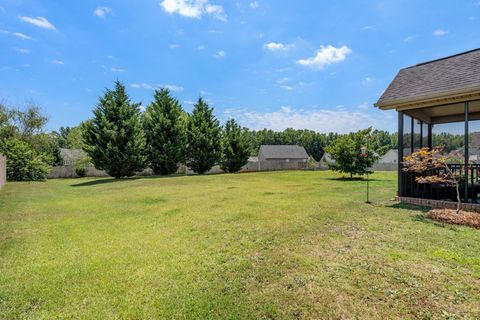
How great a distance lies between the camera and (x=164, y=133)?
20.5 metres

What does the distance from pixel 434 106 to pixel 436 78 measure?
80 centimetres

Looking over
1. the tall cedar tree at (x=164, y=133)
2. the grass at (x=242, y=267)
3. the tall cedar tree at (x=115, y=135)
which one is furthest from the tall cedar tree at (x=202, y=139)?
the grass at (x=242, y=267)

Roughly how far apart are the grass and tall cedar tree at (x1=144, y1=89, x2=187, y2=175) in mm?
14537

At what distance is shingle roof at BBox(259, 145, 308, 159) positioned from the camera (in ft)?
163

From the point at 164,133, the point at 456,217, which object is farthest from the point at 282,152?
the point at 456,217

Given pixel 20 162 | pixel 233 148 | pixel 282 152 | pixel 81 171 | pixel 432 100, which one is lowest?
pixel 81 171

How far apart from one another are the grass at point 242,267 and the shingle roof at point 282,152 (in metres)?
43.6

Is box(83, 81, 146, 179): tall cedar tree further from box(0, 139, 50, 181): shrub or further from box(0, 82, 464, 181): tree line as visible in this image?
box(0, 139, 50, 181): shrub

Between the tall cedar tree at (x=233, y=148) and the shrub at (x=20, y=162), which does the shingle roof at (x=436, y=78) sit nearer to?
the tall cedar tree at (x=233, y=148)

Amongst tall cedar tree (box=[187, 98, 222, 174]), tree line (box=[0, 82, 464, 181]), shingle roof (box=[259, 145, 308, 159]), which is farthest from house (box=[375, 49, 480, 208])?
shingle roof (box=[259, 145, 308, 159])

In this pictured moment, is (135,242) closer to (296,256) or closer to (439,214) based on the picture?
(296,256)

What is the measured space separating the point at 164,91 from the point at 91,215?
52.6 feet

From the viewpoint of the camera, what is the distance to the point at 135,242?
4.61 metres

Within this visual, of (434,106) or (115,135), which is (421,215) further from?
(115,135)
